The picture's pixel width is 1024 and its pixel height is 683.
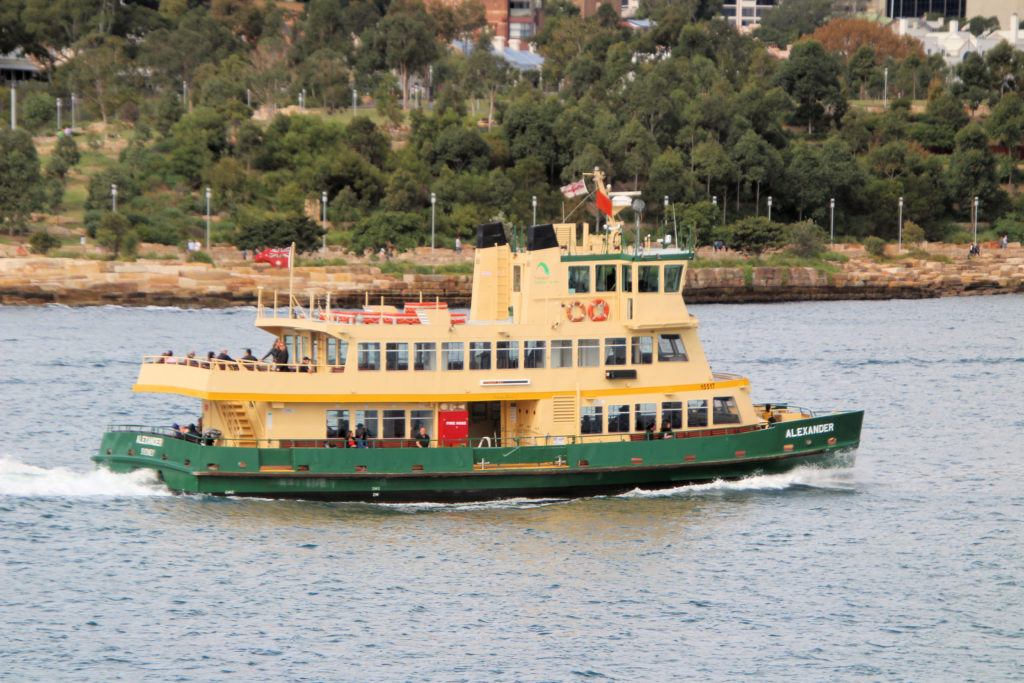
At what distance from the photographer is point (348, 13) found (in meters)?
158

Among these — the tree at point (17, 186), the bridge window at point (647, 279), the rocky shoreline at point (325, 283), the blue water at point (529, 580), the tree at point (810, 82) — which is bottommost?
the blue water at point (529, 580)

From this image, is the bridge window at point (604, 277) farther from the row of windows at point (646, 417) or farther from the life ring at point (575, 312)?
the row of windows at point (646, 417)

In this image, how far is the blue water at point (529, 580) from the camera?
2798 centimetres

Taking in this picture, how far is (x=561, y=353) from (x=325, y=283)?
59.4m

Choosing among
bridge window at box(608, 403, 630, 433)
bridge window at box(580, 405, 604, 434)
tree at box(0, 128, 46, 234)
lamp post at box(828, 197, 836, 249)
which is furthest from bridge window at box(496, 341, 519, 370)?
lamp post at box(828, 197, 836, 249)

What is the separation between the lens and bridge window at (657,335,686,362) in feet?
126

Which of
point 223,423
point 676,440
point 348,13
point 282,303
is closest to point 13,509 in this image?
point 223,423

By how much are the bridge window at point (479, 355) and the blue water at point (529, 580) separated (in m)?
3.67

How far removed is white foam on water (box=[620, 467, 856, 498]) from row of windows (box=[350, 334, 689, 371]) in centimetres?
352

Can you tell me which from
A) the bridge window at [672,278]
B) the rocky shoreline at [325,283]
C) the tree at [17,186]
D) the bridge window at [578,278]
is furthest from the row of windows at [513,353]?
the tree at [17,186]

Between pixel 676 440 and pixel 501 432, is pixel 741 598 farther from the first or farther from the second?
pixel 501 432

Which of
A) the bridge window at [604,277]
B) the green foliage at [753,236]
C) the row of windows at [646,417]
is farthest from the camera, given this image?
the green foliage at [753,236]

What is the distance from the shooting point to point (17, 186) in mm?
97875

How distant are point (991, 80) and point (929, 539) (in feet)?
416
